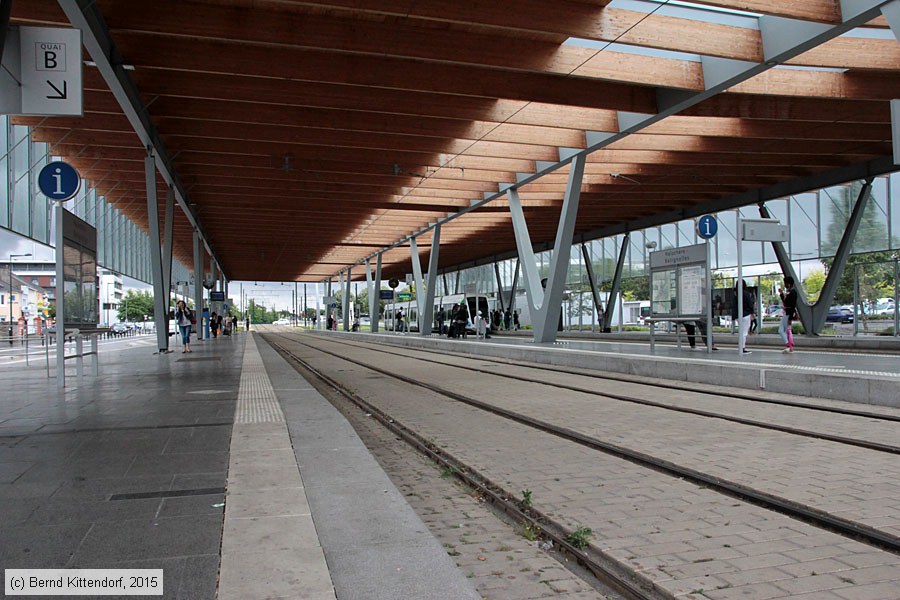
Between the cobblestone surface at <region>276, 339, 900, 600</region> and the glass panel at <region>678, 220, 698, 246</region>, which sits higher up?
the glass panel at <region>678, 220, 698, 246</region>

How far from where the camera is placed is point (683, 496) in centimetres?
485

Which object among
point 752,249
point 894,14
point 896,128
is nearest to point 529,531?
point 896,128

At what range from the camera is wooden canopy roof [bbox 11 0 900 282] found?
1192 centimetres

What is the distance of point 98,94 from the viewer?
16.5 m

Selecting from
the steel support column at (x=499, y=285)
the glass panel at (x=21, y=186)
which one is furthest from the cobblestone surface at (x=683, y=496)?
the steel support column at (x=499, y=285)

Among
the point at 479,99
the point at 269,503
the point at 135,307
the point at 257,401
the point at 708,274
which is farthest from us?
the point at 135,307

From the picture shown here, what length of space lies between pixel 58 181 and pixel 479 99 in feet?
30.2

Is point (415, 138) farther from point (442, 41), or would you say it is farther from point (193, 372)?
point (193, 372)

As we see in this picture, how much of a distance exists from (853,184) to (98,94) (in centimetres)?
2515

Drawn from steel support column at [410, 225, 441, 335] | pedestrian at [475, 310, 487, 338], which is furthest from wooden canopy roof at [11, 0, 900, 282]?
pedestrian at [475, 310, 487, 338]

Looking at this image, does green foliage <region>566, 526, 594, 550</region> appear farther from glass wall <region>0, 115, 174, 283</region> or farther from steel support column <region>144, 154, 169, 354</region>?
steel support column <region>144, 154, 169, 354</region>

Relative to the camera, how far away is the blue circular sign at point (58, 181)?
Result: 1048cm

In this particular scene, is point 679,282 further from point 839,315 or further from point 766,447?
point 839,315

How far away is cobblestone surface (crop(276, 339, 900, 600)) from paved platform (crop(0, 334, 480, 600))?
108 centimetres
